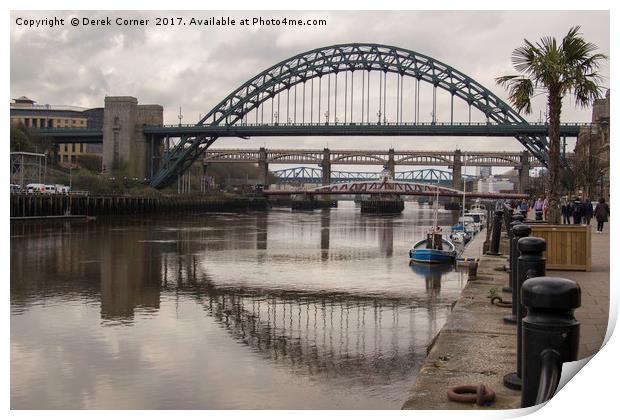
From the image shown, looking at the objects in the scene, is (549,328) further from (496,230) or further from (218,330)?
(496,230)

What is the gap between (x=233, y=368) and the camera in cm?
1083

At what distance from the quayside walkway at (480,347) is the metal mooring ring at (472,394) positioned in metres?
0.05

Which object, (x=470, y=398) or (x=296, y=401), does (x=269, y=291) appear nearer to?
(x=296, y=401)

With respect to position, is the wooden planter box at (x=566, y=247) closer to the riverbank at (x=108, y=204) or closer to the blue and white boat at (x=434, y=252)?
the blue and white boat at (x=434, y=252)

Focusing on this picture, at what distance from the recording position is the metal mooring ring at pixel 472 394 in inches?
241

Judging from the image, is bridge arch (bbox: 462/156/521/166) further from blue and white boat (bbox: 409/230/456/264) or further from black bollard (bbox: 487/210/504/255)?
black bollard (bbox: 487/210/504/255)

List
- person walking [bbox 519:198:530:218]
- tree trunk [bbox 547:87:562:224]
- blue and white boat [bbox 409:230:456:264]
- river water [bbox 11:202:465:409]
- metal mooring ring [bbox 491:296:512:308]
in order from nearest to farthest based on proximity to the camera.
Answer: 1. river water [bbox 11:202:465:409]
2. metal mooring ring [bbox 491:296:512:308]
3. tree trunk [bbox 547:87:562:224]
4. blue and white boat [bbox 409:230:456:264]
5. person walking [bbox 519:198:530:218]

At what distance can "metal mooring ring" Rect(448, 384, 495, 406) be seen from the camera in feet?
20.1

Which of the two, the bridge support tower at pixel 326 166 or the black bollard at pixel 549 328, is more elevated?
the bridge support tower at pixel 326 166

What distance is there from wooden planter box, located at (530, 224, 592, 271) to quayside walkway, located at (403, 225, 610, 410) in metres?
0.67

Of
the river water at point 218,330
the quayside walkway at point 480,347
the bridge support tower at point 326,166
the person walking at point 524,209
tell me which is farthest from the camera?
the bridge support tower at point 326,166

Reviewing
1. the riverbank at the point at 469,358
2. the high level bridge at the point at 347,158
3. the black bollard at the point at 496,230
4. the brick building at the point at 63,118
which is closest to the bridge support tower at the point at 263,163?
the high level bridge at the point at 347,158

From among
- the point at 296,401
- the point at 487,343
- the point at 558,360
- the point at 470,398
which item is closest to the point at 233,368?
the point at 296,401

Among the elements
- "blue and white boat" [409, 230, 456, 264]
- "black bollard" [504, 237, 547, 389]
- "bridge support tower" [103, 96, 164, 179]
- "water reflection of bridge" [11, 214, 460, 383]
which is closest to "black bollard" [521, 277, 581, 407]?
"black bollard" [504, 237, 547, 389]
